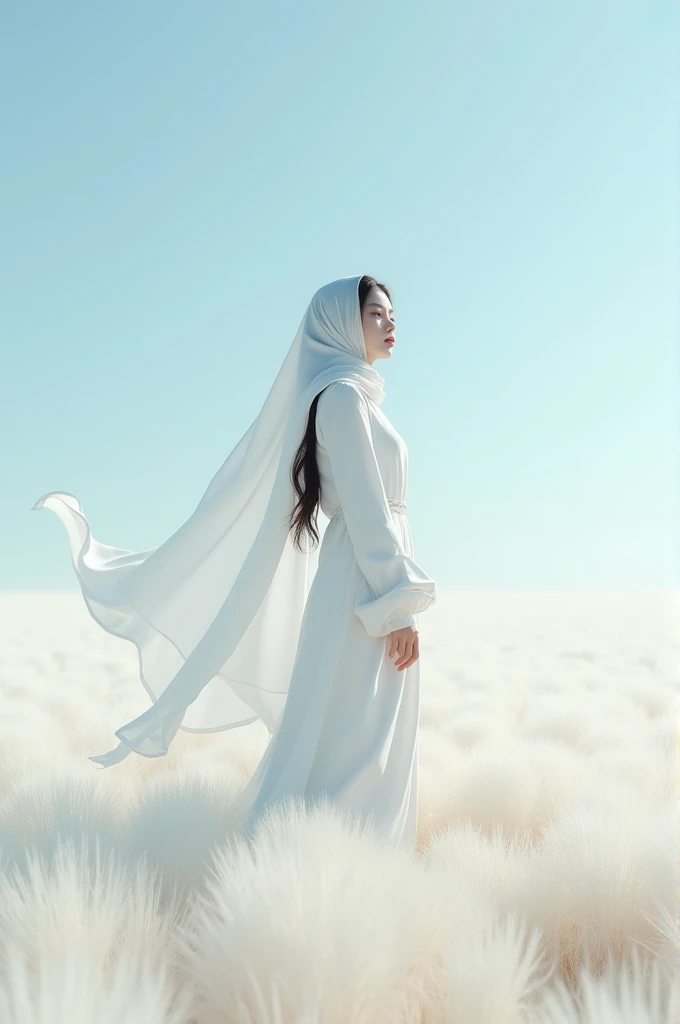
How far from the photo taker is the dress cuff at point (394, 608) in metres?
2.54

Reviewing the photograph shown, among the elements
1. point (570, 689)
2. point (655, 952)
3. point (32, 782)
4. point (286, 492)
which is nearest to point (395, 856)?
point (655, 952)

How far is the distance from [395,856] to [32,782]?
1885 millimetres

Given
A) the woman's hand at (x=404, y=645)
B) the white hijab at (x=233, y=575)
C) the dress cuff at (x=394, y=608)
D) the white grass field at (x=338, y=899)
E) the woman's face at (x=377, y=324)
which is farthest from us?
the woman's face at (x=377, y=324)

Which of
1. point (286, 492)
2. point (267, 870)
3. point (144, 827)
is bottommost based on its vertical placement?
point (144, 827)

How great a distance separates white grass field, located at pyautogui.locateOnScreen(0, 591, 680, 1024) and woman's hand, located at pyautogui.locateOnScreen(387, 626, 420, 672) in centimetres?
57

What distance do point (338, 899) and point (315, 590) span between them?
4.11ft

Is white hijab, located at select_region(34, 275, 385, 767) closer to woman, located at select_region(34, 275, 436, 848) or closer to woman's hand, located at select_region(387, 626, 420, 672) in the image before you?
woman, located at select_region(34, 275, 436, 848)

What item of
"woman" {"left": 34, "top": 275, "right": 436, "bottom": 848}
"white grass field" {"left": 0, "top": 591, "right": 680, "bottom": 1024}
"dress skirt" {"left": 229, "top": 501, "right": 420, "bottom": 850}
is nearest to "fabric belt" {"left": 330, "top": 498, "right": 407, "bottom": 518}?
"woman" {"left": 34, "top": 275, "right": 436, "bottom": 848}

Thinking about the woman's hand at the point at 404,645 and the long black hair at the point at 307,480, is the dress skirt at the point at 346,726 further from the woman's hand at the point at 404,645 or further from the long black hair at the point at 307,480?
the long black hair at the point at 307,480

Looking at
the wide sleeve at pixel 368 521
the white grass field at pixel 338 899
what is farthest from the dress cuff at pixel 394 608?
the white grass field at pixel 338 899

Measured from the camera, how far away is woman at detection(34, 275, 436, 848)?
8.63 ft

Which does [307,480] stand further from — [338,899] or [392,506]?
[338,899]

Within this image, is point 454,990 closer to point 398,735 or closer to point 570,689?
point 398,735

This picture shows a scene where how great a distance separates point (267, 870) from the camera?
1855 millimetres
